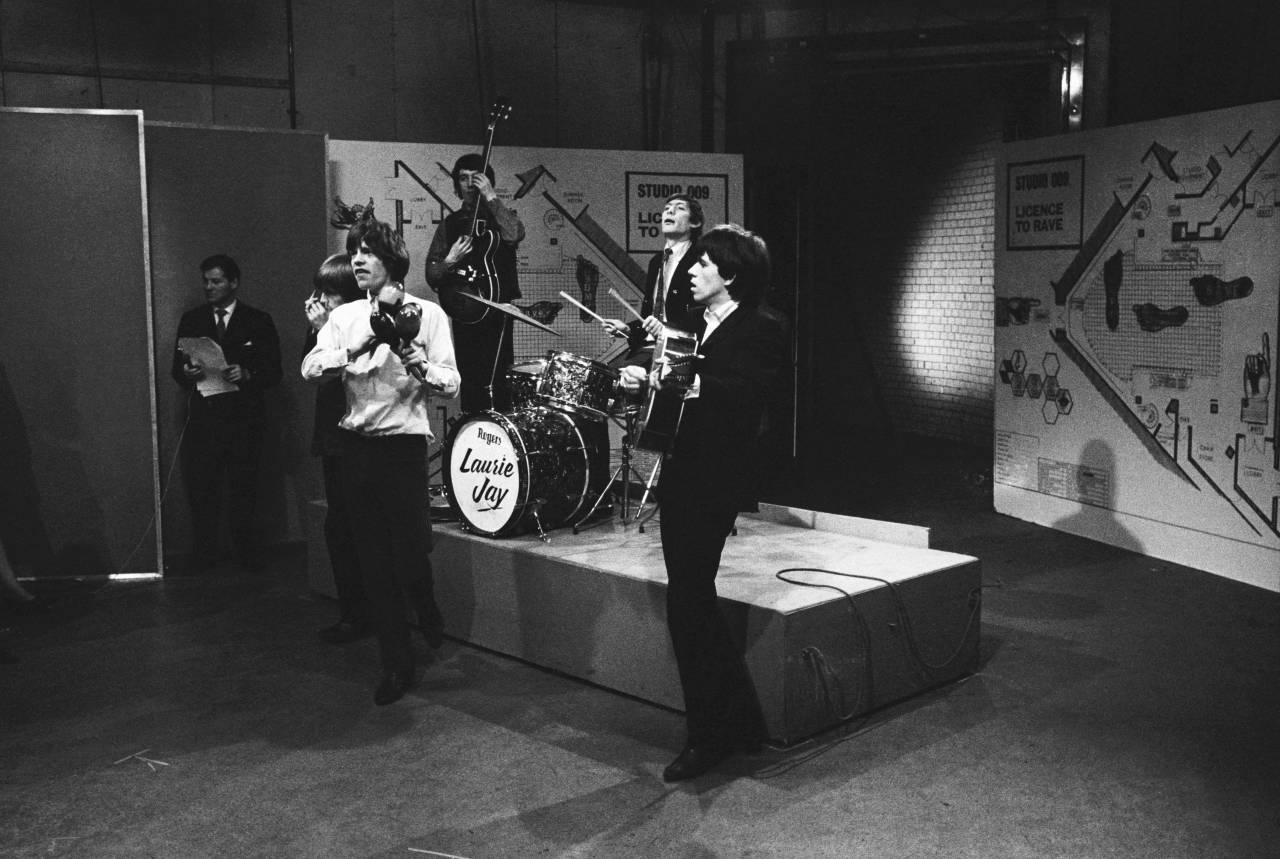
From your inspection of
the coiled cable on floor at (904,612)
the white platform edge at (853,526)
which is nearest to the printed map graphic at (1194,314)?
the white platform edge at (853,526)

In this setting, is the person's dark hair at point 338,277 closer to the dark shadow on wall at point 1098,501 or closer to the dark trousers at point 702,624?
the dark trousers at point 702,624

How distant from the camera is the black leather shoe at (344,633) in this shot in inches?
220

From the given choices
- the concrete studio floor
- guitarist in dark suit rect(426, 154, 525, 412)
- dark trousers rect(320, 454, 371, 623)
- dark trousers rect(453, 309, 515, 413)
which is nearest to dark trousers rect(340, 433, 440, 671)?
the concrete studio floor

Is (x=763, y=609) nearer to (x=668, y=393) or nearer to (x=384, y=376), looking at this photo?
(x=668, y=393)

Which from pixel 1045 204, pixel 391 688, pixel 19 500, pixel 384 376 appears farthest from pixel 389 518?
pixel 1045 204

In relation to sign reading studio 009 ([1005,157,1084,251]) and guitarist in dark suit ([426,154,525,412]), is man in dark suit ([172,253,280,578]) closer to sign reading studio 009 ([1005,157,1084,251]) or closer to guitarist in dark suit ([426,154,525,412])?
guitarist in dark suit ([426,154,525,412])

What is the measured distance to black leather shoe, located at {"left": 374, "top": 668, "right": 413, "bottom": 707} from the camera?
15.6 ft

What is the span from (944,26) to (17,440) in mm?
6916

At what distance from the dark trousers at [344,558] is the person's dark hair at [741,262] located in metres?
2.41

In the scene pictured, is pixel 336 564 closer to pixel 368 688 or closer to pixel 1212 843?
pixel 368 688

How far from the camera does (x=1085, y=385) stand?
24.9 feet

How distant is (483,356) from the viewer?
661 cm

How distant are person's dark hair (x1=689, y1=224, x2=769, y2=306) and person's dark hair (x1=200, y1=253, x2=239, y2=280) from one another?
13.0 ft

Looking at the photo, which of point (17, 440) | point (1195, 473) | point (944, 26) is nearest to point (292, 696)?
point (17, 440)
